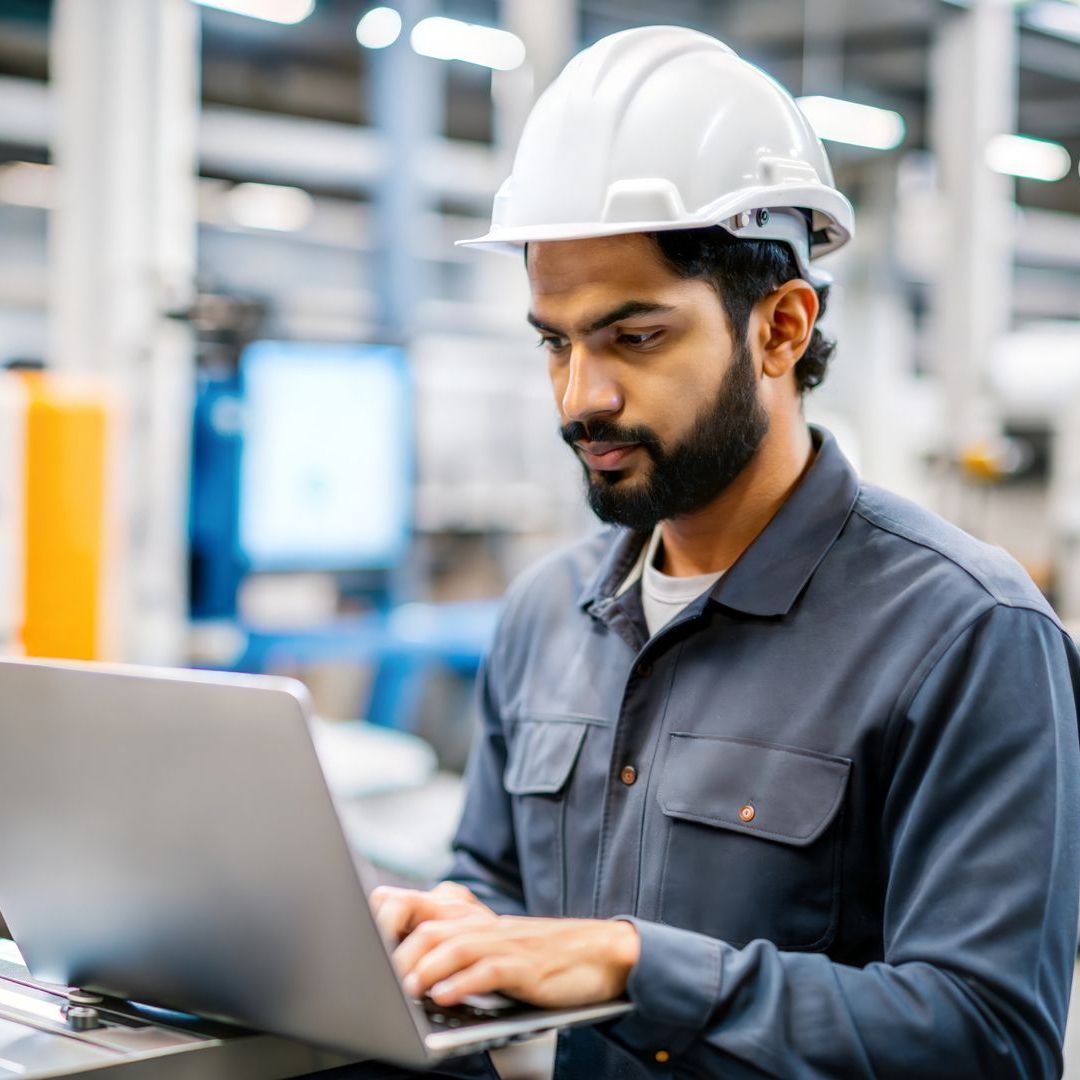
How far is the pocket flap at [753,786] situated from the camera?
116 centimetres

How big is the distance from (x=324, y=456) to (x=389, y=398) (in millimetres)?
255

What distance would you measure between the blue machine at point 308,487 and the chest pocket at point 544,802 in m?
2.15

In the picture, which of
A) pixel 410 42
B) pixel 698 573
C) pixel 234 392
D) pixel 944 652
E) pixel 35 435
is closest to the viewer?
pixel 944 652

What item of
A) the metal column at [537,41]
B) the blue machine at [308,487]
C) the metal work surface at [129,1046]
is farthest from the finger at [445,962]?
the metal column at [537,41]

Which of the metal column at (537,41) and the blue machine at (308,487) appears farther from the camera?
the metal column at (537,41)

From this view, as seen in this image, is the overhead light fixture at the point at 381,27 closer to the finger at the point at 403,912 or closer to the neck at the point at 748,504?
the neck at the point at 748,504

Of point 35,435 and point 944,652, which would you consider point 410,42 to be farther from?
point 944,652

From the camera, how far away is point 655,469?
50.5 inches

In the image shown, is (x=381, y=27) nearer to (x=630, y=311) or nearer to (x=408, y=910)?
(x=630, y=311)

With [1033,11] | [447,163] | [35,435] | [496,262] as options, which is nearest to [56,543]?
[35,435]

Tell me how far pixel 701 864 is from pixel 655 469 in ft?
1.16

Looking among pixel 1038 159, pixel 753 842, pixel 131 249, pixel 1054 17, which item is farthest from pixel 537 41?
pixel 1038 159

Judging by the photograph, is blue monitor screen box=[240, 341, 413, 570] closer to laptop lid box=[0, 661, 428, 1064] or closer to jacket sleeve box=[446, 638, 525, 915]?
jacket sleeve box=[446, 638, 525, 915]

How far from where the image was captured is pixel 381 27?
5410 mm
